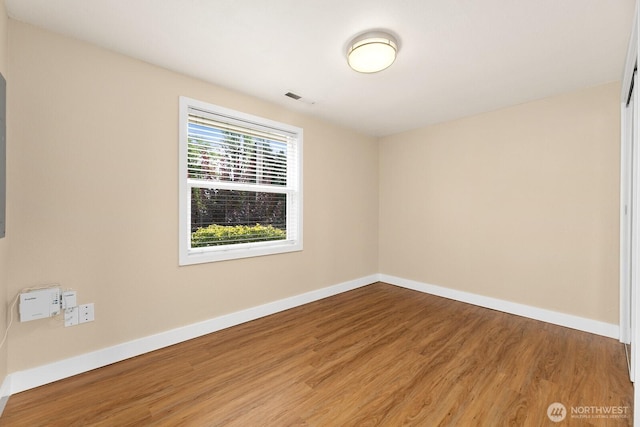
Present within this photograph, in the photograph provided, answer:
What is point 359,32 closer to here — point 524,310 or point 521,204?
point 521,204

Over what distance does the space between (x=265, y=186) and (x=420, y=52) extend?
6.32 ft

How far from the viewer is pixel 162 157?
2316 millimetres

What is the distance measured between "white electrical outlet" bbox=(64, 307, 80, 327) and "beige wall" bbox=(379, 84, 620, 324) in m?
3.74

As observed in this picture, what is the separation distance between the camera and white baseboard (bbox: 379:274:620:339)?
2.54 metres

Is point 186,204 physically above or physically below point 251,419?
above

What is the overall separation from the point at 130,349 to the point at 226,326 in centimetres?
79

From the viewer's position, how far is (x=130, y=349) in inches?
84.2

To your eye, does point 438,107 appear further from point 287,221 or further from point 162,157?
point 162,157

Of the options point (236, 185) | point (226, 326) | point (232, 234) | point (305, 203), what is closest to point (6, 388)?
point (226, 326)

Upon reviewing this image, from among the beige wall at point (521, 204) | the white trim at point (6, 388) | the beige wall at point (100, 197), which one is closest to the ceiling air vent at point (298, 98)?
the beige wall at point (100, 197)

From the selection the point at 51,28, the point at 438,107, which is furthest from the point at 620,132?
the point at 51,28

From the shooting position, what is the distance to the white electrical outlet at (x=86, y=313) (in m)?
1.93

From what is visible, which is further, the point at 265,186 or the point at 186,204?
the point at 265,186

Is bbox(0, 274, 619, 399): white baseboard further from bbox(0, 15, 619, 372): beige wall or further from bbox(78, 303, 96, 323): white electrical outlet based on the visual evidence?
bbox(78, 303, 96, 323): white electrical outlet
